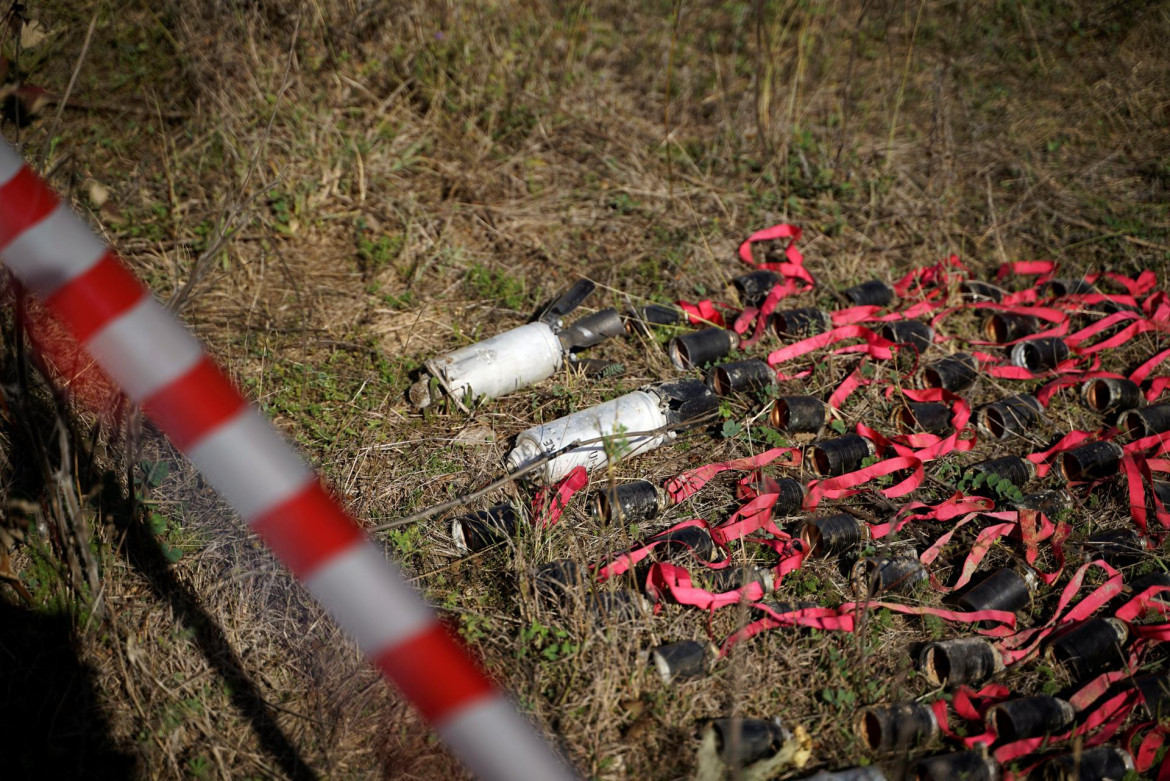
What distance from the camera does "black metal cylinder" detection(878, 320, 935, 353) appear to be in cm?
392

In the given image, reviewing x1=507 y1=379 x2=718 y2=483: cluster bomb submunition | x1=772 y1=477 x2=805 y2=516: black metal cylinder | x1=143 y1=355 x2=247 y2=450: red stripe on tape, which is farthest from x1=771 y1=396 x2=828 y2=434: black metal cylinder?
x1=143 y1=355 x2=247 y2=450: red stripe on tape

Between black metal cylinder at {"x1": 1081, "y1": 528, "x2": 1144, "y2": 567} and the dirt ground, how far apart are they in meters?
0.06

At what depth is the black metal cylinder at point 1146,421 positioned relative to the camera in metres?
3.49

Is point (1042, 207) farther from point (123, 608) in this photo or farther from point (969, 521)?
point (123, 608)

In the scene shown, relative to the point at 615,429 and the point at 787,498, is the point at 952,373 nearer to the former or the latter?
the point at 787,498

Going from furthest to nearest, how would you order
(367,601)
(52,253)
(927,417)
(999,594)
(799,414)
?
(927,417) < (799,414) < (999,594) < (52,253) < (367,601)

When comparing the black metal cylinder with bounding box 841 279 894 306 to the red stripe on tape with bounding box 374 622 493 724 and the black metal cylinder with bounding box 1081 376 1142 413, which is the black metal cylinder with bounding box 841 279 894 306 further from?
the red stripe on tape with bounding box 374 622 493 724

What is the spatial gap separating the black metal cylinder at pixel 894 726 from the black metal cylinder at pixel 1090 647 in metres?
0.54

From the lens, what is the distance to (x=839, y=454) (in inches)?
126

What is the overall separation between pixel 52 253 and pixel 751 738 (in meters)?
1.99

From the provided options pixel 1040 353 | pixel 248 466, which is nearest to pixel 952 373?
pixel 1040 353

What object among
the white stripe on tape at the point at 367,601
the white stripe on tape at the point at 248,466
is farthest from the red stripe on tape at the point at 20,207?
the white stripe on tape at the point at 367,601

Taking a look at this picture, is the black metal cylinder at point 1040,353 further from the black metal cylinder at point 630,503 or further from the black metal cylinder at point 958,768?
the black metal cylinder at point 958,768

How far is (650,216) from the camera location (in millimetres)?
4641
